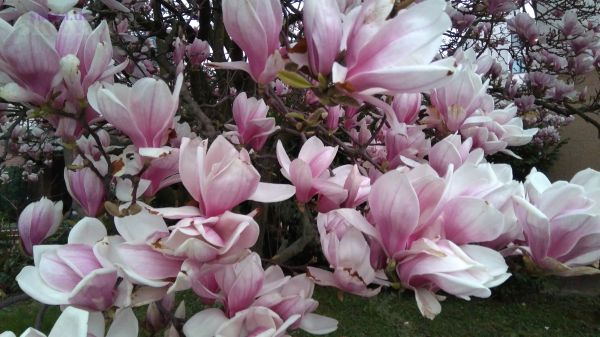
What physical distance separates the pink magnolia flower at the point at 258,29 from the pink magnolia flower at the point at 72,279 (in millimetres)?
341

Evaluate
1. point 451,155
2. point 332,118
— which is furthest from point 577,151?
point 451,155

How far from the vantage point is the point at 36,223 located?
3.28ft

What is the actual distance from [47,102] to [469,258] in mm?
633

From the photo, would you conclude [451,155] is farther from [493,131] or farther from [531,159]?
[531,159]

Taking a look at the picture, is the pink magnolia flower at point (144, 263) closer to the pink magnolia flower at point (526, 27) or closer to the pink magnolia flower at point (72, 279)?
the pink magnolia flower at point (72, 279)

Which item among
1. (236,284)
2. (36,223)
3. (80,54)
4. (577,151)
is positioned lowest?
(577,151)

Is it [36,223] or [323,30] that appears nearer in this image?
[323,30]

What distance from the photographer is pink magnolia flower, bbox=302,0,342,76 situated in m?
A: 0.62

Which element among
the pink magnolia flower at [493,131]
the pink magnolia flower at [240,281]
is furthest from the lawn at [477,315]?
the pink magnolia flower at [240,281]

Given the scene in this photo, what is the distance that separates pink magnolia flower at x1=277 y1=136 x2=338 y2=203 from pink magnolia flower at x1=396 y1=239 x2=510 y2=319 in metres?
0.22

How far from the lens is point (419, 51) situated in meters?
0.60

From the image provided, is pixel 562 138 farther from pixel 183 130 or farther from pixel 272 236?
pixel 183 130

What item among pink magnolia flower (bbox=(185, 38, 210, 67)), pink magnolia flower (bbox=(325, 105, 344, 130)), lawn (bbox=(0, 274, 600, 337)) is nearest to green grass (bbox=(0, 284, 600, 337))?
lawn (bbox=(0, 274, 600, 337))

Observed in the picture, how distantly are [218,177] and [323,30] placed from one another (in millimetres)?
218
